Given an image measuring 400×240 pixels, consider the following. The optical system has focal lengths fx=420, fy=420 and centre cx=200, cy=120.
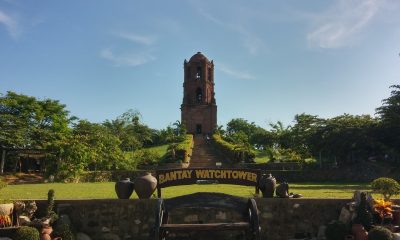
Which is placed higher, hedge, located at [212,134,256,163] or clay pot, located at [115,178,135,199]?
hedge, located at [212,134,256,163]

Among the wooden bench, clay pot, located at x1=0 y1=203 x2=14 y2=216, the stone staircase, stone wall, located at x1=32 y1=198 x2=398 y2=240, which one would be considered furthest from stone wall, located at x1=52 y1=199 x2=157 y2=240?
the stone staircase

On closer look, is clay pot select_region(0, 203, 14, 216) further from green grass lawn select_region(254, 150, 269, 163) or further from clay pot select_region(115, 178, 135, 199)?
green grass lawn select_region(254, 150, 269, 163)

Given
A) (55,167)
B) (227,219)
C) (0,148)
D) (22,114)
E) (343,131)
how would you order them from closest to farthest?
(227,219)
(55,167)
(343,131)
(0,148)
(22,114)

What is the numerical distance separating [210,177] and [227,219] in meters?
1.24

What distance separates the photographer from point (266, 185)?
445 inches

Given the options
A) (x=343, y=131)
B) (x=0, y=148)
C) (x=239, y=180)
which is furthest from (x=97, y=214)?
(x=0, y=148)

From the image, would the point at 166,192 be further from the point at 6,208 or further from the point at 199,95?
the point at 199,95

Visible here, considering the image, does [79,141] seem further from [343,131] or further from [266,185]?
[266,185]

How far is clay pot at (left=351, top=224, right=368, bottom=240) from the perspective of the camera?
984cm

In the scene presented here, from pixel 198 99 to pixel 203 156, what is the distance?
18717 mm

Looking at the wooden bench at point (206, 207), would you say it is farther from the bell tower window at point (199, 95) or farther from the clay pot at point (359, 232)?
the bell tower window at point (199, 95)

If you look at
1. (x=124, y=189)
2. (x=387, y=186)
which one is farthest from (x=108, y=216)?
(x=387, y=186)

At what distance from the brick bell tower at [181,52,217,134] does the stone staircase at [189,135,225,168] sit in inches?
292

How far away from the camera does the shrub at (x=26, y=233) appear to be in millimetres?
9594
